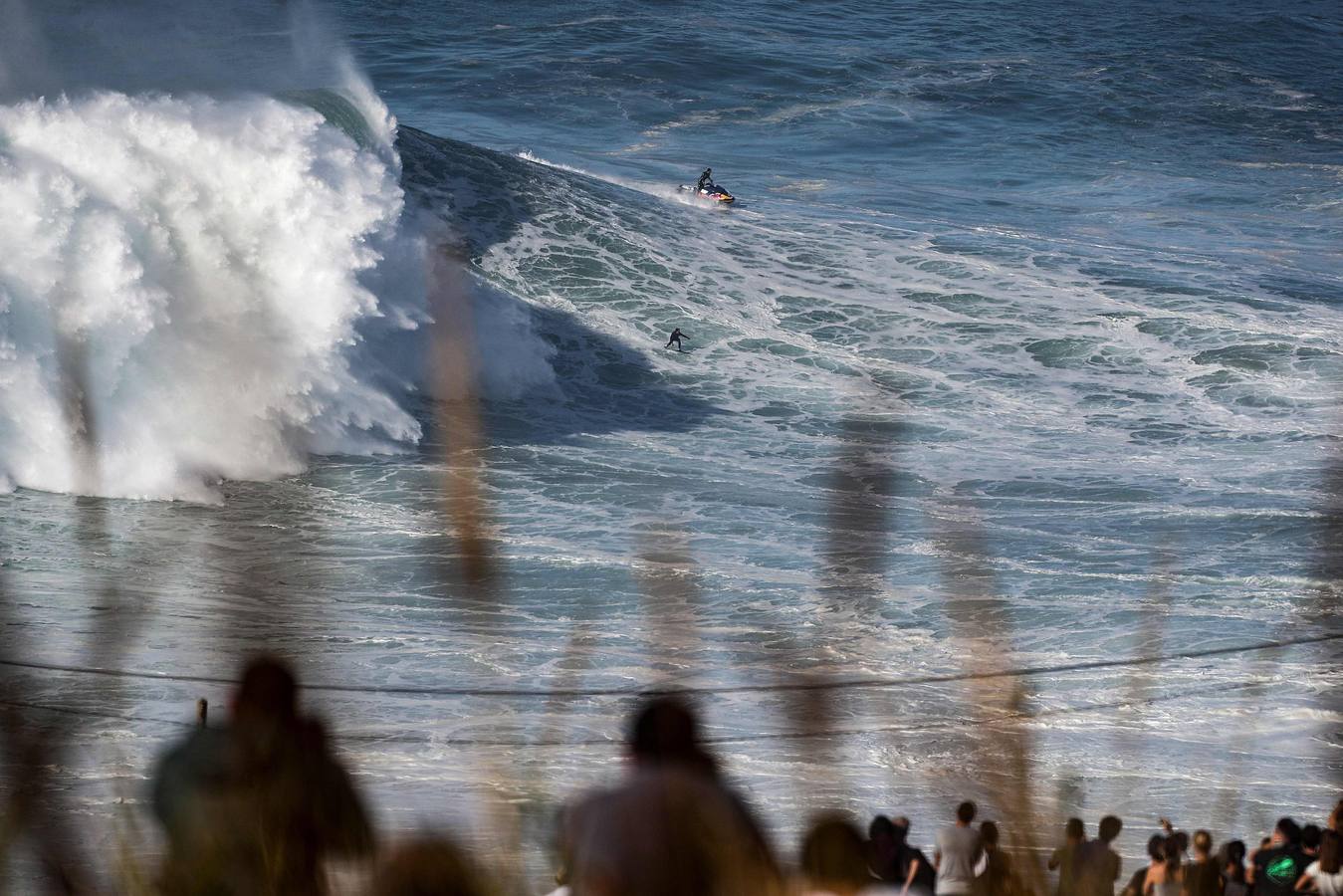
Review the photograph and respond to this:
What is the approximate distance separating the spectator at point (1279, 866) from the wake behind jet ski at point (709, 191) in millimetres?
28517

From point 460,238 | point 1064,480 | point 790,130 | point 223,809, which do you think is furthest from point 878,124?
point 223,809

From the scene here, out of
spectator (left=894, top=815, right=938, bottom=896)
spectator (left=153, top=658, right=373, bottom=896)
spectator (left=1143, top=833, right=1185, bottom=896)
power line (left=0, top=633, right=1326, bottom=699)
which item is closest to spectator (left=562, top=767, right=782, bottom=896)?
spectator (left=153, top=658, right=373, bottom=896)

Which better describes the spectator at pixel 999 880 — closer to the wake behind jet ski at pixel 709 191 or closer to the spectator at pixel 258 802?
the spectator at pixel 258 802

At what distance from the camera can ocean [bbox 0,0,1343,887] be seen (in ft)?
31.9

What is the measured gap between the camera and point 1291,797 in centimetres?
954

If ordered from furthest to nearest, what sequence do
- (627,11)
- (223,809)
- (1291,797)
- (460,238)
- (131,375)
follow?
1. (627,11)
2. (460,238)
3. (131,375)
4. (1291,797)
5. (223,809)

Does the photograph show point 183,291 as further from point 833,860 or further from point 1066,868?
point 833,860

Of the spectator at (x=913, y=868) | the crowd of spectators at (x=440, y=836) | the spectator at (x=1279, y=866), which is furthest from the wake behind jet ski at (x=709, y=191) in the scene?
the crowd of spectators at (x=440, y=836)

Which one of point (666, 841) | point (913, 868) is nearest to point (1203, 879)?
point (913, 868)

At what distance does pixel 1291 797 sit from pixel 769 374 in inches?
576

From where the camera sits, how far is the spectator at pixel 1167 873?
587 centimetres

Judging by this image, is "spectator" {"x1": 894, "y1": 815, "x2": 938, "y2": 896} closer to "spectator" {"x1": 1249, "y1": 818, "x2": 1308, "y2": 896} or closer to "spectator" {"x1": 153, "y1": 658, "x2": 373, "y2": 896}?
"spectator" {"x1": 1249, "y1": 818, "x2": 1308, "y2": 896}

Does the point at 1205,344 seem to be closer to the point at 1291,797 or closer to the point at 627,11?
the point at 1291,797

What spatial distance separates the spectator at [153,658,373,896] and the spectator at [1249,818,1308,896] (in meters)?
4.29
